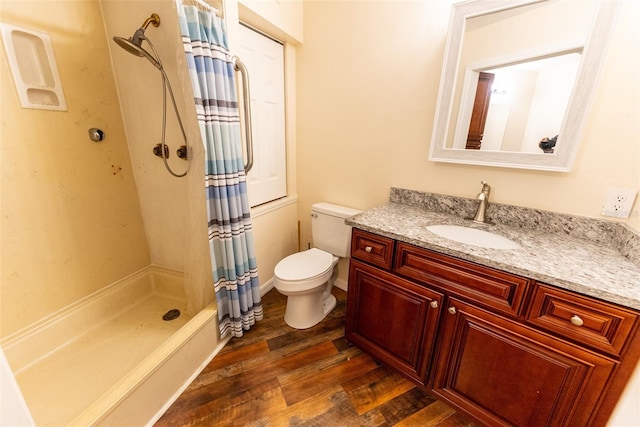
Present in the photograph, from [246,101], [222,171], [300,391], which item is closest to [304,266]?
[300,391]

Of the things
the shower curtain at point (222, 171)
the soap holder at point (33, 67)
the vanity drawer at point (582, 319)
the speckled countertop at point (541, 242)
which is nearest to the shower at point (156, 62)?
the shower curtain at point (222, 171)

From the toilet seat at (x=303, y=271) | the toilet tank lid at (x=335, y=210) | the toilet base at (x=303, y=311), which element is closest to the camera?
the toilet seat at (x=303, y=271)

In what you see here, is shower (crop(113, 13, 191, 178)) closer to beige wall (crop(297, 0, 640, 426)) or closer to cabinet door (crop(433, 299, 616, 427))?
beige wall (crop(297, 0, 640, 426))

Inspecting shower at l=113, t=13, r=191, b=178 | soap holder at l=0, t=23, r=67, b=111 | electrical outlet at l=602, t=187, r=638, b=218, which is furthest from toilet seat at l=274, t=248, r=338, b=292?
soap holder at l=0, t=23, r=67, b=111

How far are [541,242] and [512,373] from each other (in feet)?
1.91

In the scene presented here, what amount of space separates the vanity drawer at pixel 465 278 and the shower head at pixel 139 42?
1723 millimetres

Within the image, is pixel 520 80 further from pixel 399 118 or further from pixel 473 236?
pixel 473 236

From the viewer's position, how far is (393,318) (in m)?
1.33

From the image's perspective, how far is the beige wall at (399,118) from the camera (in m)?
1.07

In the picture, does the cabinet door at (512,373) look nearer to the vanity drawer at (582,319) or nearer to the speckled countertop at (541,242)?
the vanity drawer at (582,319)

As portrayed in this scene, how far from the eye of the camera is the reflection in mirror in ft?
3.78

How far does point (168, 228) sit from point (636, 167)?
263cm

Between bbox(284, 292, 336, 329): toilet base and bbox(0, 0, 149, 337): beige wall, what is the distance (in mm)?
1287

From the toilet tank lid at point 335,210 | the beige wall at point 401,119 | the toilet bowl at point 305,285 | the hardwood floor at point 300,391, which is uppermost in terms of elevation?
the beige wall at point 401,119
